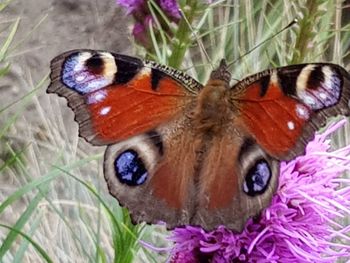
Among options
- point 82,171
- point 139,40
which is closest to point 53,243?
point 82,171

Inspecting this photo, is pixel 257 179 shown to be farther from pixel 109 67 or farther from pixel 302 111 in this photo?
pixel 109 67

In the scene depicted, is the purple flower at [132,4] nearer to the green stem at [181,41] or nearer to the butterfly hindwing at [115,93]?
the green stem at [181,41]

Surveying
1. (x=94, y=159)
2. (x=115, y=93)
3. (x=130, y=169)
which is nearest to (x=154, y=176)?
(x=130, y=169)

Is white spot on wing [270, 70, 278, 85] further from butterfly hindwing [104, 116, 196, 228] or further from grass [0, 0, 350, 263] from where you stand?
grass [0, 0, 350, 263]

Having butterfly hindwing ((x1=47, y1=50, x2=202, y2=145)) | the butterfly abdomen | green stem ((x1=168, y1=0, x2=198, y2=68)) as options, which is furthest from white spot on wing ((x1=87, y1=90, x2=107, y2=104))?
green stem ((x1=168, y1=0, x2=198, y2=68))

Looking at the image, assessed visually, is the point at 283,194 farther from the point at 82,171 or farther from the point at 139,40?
the point at 82,171

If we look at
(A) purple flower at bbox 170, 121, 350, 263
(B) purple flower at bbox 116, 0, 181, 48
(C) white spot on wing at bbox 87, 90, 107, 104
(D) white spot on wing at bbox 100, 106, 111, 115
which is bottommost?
(A) purple flower at bbox 170, 121, 350, 263
